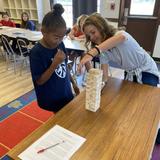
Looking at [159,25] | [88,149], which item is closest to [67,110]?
[88,149]

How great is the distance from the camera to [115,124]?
3.04ft

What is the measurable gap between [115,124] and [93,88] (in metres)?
0.22

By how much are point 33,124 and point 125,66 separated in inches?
52.5

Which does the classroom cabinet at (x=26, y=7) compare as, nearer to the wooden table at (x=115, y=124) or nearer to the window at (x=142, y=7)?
the window at (x=142, y=7)

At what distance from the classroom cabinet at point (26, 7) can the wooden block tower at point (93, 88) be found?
542 cm

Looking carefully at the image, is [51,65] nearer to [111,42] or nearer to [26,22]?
[111,42]

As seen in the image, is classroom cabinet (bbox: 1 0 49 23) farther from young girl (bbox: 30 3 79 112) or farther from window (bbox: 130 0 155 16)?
young girl (bbox: 30 3 79 112)

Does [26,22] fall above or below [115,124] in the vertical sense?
→ below

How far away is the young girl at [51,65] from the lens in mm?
1039

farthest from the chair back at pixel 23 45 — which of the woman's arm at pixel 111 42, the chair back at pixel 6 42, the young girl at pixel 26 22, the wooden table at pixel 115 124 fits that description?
the wooden table at pixel 115 124

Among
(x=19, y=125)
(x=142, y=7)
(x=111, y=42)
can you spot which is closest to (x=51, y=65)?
(x=111, y=42)

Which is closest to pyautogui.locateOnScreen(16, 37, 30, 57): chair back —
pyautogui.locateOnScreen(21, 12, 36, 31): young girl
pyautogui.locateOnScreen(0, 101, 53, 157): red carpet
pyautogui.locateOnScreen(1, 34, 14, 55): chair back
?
pyautogui.locateOnScreen(1, 34, 14, 55): chair back

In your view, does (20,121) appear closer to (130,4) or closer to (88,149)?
(88,149)

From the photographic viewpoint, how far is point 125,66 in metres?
1.41
